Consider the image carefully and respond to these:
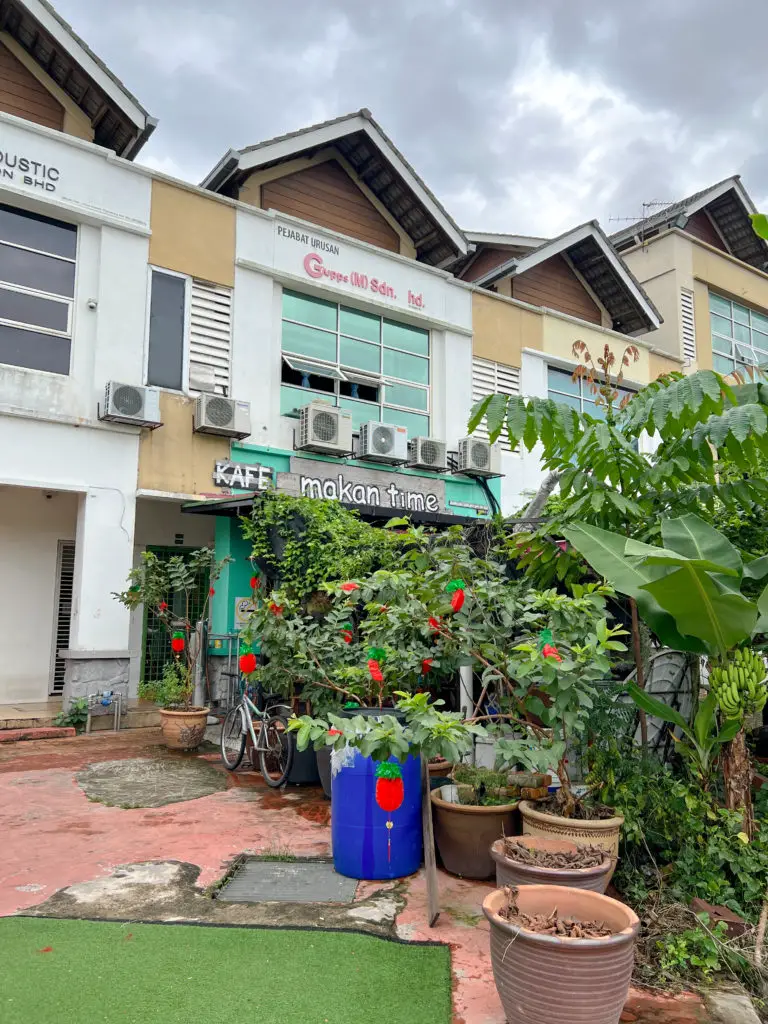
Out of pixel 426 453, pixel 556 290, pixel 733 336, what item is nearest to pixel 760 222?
pixel 426 453

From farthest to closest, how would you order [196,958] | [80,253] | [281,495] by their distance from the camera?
[80,253] → [281,495] → [196,958]

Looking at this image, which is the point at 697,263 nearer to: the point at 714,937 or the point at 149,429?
the point at 149,429

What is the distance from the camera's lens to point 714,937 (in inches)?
152

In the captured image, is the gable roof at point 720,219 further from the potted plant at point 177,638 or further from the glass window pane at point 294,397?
the potted plant at point 177,638

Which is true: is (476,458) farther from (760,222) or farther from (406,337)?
(760,222)

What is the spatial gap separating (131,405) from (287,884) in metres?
7.33

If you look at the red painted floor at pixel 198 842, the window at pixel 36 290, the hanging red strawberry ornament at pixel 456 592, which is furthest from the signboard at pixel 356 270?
the hanging red strawberry ornament at pixel 456 592

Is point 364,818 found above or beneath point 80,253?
beneath

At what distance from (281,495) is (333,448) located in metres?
2.32

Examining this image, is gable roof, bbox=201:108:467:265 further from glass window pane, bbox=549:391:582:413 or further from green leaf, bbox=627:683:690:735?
green leaf, bbox=627:683:690:735

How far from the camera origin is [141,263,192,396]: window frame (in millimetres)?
11011

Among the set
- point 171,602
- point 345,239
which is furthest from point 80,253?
point 171,602

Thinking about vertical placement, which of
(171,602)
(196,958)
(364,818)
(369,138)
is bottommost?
(196,958)

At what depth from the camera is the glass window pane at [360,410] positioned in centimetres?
1320
